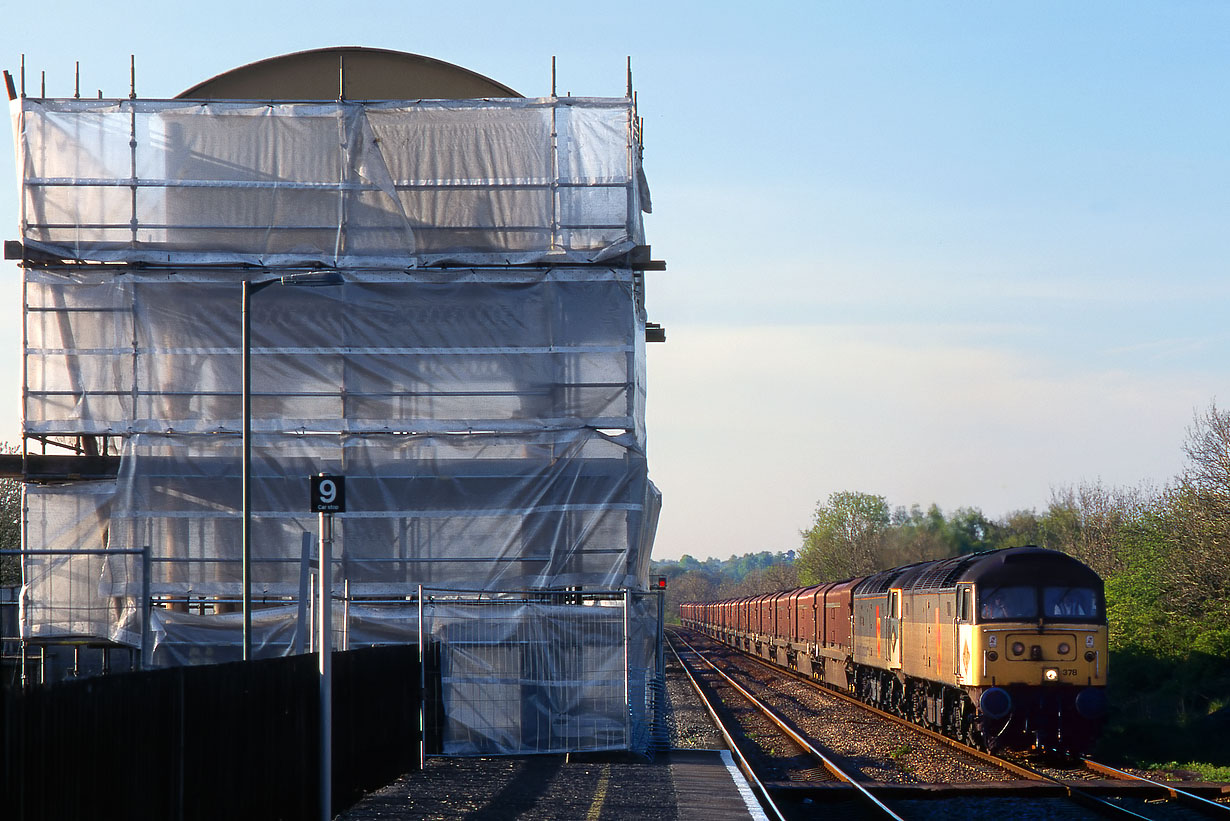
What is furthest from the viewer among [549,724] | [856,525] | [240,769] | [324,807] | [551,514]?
[856,525]

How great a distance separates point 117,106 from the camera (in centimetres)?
2425

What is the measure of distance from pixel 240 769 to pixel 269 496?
43.6ft

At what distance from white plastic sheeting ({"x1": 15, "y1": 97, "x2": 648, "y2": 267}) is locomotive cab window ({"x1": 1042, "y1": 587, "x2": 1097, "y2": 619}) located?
9127 mm

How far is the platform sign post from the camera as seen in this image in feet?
40.8

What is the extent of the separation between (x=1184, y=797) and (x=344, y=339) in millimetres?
14778

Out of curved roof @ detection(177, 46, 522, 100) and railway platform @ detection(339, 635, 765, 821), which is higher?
curved roof @ detection(177, 46, 522, 100)

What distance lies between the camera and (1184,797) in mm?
16469

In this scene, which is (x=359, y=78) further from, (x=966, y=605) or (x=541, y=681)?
(x=966, y=605)

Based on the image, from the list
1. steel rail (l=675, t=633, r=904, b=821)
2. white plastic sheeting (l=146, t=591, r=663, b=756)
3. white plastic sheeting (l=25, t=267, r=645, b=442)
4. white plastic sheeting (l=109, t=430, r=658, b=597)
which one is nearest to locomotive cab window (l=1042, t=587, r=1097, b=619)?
steel rail (l=675, t=633, r=904, b=821)

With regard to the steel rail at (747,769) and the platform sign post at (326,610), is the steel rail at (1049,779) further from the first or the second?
the platform sign post at (326,610)

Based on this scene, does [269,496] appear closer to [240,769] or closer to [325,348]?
[325,348]

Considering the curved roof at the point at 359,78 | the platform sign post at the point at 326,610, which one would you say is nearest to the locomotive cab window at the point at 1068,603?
the platform sign post at the point at 326,610

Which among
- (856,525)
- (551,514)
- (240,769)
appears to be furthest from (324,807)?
(856,525)

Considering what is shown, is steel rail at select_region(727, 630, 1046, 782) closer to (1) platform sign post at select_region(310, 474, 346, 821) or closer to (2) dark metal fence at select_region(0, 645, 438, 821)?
(2) dark metal fence at select_region(0, 645, 438, 821)
